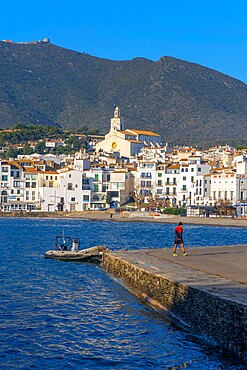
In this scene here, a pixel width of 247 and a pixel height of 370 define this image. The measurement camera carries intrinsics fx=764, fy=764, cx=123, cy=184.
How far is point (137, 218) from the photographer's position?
10069cm

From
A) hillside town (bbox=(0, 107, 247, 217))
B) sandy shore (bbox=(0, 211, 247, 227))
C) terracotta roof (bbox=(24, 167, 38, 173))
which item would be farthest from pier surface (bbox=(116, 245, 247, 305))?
terracotta roof (bbox=(24, 167, 38, 173))

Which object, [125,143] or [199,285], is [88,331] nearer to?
[199,285]

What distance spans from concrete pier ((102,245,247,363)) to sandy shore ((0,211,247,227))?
186 feet

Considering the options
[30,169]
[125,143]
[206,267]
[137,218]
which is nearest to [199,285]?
[206,267]

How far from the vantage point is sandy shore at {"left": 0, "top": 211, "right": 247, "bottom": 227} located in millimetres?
90250

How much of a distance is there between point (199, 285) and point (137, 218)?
264 feet

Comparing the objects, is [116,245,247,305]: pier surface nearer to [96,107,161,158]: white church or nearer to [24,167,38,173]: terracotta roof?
[24,167,38,173]: terracotta roof

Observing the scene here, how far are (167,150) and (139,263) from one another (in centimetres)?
12751

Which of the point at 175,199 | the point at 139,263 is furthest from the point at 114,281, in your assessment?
the point at 175,199

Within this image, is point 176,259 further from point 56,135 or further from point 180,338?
point 56,135

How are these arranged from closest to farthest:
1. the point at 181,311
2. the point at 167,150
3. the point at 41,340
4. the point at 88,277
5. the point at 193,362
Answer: the point at 193,362
the point at 41,340
the point at 181,311
the point at 88,277
the point at 167,150

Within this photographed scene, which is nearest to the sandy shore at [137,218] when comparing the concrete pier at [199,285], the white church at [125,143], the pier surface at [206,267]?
the white church at [125,143]

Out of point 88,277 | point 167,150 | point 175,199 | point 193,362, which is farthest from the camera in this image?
point 167,150

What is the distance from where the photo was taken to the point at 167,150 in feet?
507
